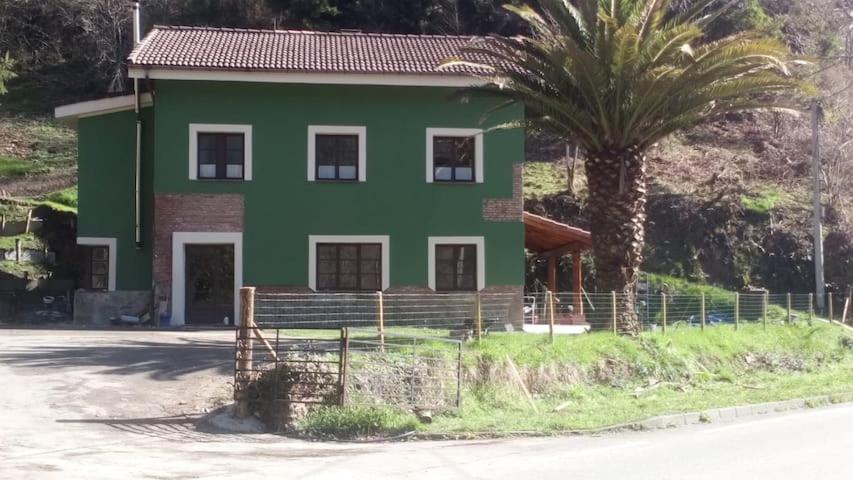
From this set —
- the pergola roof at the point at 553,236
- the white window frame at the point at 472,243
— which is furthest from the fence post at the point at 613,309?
Result: the white window frame at the point at 472,243

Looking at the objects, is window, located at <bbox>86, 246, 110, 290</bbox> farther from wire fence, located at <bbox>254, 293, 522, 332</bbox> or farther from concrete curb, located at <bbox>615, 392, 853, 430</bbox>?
concrete curb, located at <bbox>615, 392, 853, 430</bbox>

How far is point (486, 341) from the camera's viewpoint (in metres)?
17.3

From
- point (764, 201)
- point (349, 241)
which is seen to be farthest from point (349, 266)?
point (764, 201)

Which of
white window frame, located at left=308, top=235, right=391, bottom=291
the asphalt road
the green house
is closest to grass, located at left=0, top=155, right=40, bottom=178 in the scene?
the green house

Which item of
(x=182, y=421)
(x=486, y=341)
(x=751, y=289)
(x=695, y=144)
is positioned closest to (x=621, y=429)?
(x=486, y=341)

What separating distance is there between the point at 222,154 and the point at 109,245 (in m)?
4.43

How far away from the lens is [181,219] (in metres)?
25.3

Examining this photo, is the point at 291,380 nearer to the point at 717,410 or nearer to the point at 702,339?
the point at 717,410

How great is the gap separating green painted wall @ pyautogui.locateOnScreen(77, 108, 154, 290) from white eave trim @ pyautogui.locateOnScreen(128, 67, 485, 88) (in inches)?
104

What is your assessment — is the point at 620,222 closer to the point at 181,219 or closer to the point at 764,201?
the point at 181,219

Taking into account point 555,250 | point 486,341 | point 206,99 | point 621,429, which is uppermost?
point 206,99

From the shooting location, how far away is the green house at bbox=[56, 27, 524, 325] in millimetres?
25375

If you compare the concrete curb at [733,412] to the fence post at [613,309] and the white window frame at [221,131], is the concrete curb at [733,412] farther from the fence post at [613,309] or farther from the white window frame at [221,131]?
the white window frame at [221,131]

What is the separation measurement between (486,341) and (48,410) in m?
7.48
